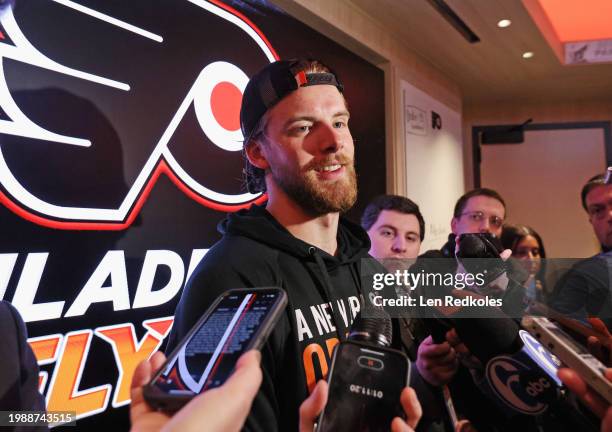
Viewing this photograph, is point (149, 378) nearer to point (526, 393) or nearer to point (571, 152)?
point (526, 393)

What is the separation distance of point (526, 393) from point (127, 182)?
4.07ft

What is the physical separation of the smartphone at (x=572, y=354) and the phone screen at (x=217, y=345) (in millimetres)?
443

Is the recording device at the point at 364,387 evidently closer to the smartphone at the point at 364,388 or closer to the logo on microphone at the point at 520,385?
the smartphone at the point at 364,388

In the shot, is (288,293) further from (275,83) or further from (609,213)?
(609,213)

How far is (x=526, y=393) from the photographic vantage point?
73 centimetres

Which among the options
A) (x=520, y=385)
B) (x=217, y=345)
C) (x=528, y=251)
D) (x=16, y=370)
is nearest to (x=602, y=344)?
(x=520, y=385)

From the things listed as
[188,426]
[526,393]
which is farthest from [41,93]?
[526,393]

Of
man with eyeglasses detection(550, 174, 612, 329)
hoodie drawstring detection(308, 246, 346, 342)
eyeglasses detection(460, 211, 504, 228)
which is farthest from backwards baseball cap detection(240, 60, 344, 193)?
eyeglasses detection(460, 211, 504, 228)

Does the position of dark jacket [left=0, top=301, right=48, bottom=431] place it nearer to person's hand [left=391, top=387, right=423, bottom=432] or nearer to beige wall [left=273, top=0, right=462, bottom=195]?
person's hand [left=391, top=387, right=423, bottom=432]

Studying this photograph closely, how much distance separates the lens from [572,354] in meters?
0.60

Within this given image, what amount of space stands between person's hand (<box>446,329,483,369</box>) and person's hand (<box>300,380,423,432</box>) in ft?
1.23

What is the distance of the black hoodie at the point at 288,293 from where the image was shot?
749mm

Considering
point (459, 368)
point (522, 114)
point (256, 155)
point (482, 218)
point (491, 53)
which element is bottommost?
point (459, 368)

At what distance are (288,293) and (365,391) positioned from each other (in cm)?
38
